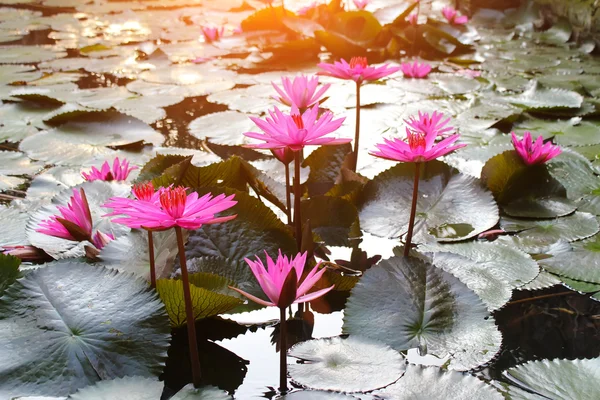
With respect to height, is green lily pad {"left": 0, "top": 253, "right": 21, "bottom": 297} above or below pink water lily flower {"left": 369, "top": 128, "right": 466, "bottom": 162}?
below

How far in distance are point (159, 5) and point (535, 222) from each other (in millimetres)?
4786

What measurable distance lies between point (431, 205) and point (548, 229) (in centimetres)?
28

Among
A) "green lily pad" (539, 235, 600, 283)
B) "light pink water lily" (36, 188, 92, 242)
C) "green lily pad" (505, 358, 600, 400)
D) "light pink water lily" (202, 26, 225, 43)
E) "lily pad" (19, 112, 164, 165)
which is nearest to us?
"green lily pad" (505, 358, 600, 400)

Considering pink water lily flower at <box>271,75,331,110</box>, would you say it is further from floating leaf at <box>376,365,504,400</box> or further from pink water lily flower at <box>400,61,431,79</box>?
pink water lily flower at <box>400,61,431,79</box>

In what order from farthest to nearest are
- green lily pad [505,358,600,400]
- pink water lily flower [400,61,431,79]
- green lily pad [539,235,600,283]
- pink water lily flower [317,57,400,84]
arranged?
pink water lily flower [400,61,431,79] < pink water lily flower [317,57,400,84] < green lily pad [539,235,600,283] < green lily pad [505,358,600,400]

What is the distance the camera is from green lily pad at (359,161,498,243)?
130 centimetres

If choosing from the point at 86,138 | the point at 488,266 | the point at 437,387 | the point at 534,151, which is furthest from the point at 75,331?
the point at 86,138

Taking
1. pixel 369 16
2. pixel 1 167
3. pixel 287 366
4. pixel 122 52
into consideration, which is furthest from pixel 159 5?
pixel 287 366

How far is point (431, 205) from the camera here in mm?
1362

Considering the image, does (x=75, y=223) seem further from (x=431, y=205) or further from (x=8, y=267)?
(x=431, y=205)

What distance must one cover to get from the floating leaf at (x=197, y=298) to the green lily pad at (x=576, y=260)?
0.70 meters

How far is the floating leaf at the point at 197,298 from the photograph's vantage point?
0.88m

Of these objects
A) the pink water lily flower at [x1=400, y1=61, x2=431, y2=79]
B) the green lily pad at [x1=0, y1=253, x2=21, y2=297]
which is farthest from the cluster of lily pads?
the pink water lily flower at [x1=400, y1=61, x2=431, y2=79]

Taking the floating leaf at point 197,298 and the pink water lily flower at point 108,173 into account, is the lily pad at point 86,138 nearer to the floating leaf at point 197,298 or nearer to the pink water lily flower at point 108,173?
the pink water lily flower at point 108,173
